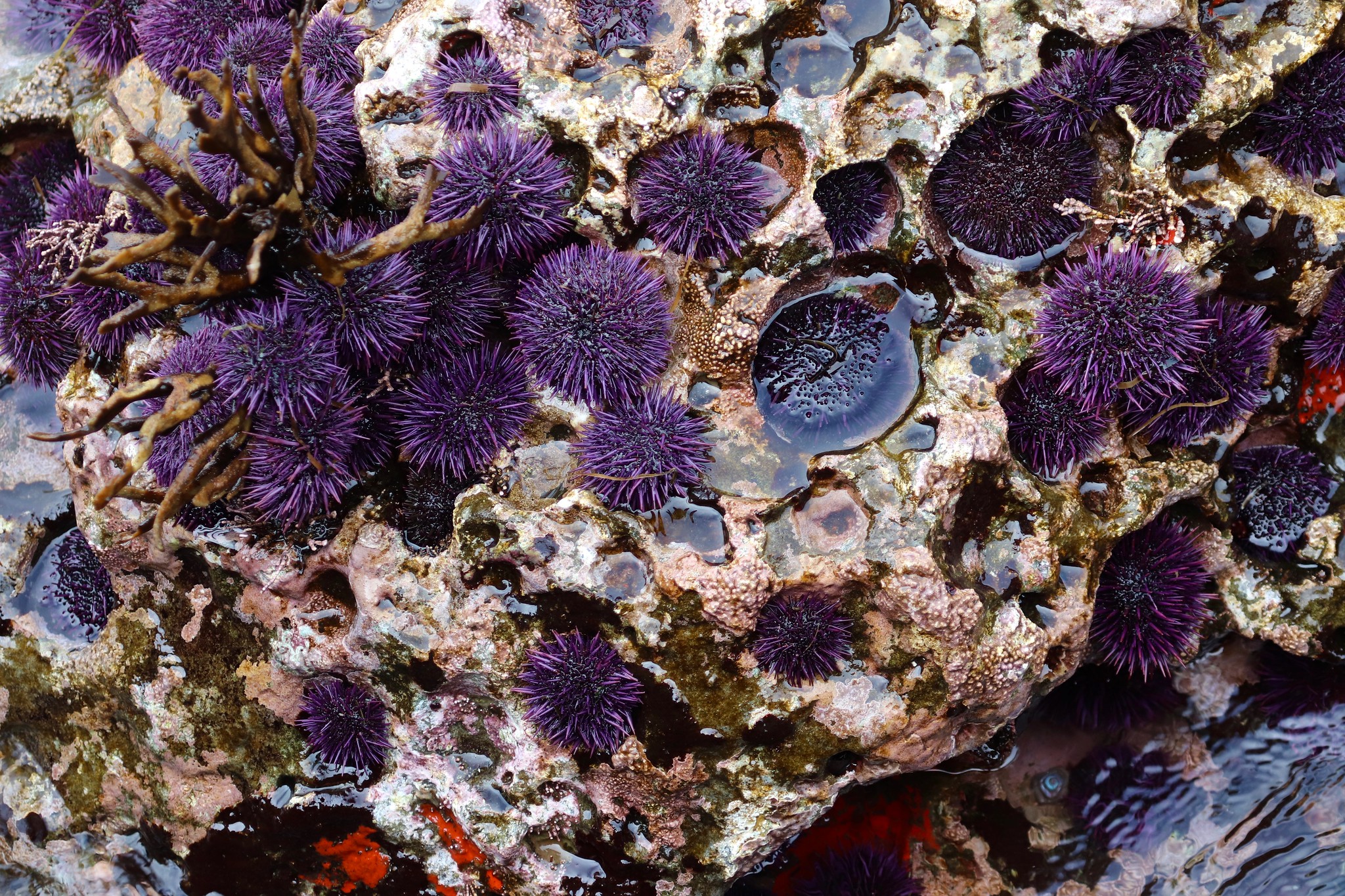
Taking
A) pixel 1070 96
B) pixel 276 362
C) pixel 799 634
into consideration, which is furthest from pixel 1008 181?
pixel 276 362

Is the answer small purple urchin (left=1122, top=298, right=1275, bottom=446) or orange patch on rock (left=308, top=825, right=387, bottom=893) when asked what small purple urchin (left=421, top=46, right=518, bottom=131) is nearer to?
small purple urchin (left=1122, top=298, right=1275, bottom=446)

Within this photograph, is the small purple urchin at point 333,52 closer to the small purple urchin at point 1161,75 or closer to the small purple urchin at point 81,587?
the small purple urchin at point 81,587

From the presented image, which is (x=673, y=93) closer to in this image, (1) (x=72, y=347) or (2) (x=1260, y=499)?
(1) (x=72, y=347)

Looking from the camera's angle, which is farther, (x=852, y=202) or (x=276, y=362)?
(x=852, y=202)

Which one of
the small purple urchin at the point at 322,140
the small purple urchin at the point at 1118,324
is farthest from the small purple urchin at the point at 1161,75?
the small purple urchin at the point at 322,140

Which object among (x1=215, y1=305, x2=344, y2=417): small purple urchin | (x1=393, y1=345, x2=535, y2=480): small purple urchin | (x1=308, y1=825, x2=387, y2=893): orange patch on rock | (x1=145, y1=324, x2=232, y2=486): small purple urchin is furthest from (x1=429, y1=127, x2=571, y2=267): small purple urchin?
(x1=308, y1=825, x2=387, y2=893): orange patch on rock

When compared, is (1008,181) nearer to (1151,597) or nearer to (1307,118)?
(1307,118)

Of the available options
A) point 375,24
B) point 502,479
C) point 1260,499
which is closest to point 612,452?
point 502,479
